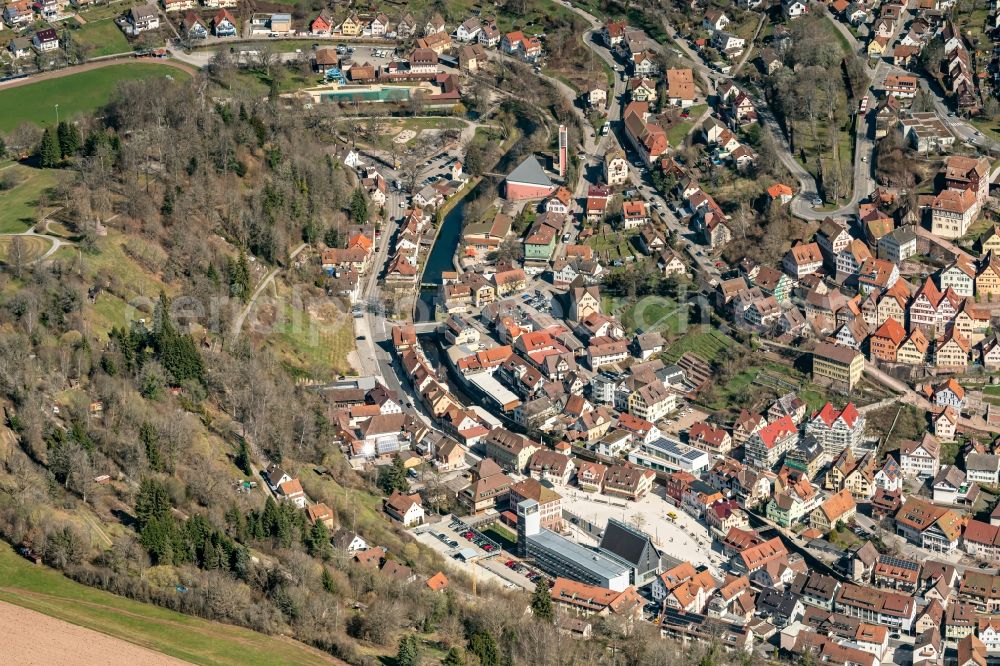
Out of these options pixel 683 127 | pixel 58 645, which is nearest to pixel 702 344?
pixel 683 127

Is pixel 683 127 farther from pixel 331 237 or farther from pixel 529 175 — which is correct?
pixel 331 237

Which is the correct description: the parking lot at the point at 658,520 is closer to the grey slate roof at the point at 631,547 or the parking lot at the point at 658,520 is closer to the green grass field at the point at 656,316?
the grey slate roof at the point at 631,547

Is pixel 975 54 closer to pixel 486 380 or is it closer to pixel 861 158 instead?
pixel 861 158

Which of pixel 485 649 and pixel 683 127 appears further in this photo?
pixel 683 127

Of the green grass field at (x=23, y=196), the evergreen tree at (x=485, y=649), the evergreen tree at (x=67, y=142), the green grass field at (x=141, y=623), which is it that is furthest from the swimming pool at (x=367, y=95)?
the evergreen tree at (x=485, y=649)

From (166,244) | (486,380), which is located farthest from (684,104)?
(166,244)
